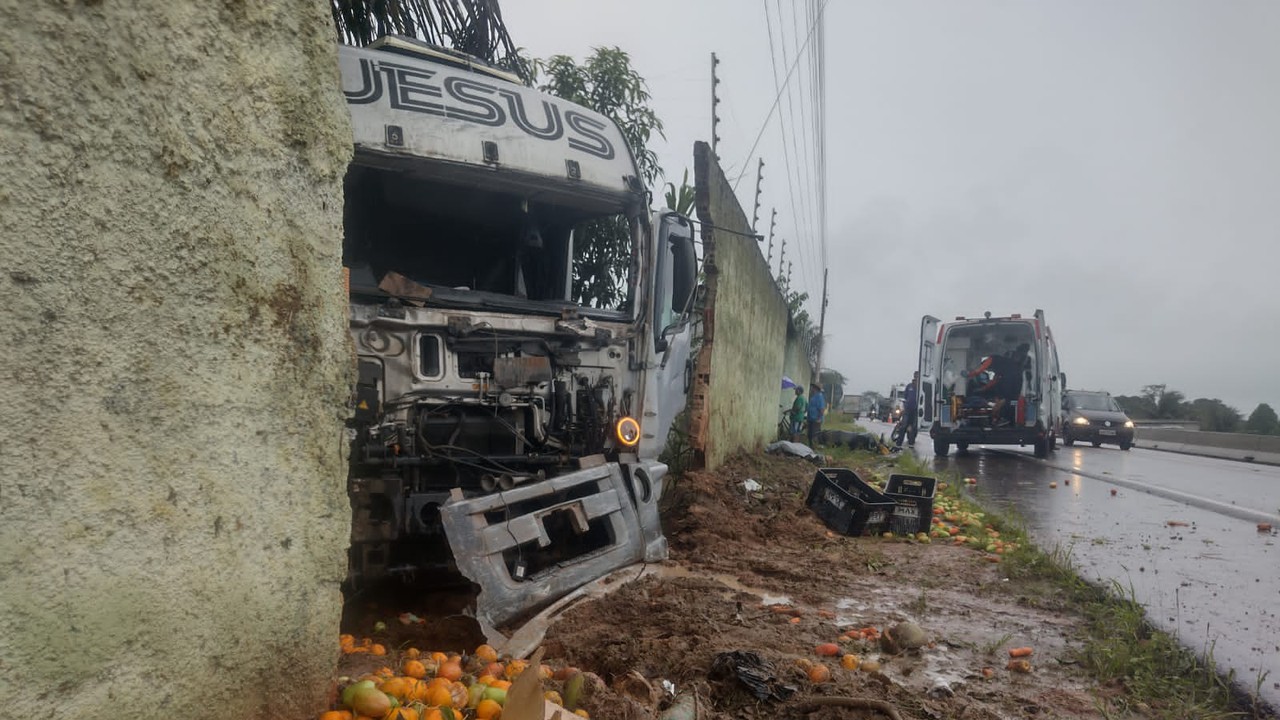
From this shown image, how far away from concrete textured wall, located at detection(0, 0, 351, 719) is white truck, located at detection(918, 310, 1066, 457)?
15.8 m

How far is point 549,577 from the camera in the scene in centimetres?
384

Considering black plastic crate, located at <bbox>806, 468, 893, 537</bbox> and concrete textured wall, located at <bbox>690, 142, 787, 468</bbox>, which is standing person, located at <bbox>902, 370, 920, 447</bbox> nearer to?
concrete textured wall, located at <bbox>690, 142, 787, 468</bbox>

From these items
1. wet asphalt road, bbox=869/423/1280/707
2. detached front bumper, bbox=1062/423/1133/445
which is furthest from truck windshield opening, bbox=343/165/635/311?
detached front bumper, bbox=1062/423/1133/445

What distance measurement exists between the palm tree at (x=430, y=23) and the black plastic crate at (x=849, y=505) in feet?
15.5

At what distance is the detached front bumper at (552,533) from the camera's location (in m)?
3.61

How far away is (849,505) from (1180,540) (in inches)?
107

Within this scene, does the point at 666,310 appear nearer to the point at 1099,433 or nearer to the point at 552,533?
the point at 552,533

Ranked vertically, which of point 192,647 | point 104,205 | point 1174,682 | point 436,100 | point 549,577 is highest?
point 436,100

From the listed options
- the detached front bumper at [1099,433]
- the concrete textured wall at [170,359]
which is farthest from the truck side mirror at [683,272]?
the detached front bumper at [1099,433]

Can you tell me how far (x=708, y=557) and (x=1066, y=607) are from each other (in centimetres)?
207

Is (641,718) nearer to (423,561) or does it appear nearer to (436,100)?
(423,561)

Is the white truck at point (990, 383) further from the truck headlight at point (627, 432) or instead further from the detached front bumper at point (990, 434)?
the truck headlight at point (627, 432)

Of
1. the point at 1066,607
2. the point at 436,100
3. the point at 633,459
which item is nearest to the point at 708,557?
the point at 633,459

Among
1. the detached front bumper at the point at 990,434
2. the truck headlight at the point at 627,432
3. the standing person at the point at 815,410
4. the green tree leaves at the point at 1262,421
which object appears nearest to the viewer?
the truck headlight at the point at 627,432
